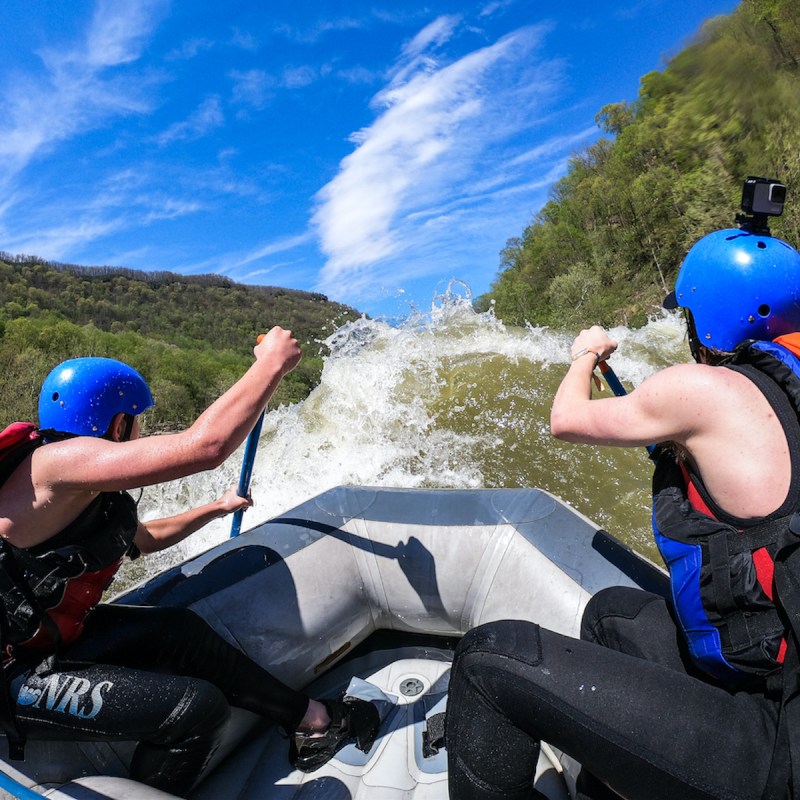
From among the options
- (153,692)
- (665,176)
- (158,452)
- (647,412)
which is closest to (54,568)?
(153,692)

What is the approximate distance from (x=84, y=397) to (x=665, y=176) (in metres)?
35.1

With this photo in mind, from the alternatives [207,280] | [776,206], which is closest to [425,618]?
[776,206]

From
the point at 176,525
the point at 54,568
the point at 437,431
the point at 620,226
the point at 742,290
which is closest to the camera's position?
the point at 742,290

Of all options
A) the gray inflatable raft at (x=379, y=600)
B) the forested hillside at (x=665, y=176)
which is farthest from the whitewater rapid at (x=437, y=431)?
the forested hillside at (x=665, y=176)

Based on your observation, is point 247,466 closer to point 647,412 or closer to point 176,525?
point 176,525

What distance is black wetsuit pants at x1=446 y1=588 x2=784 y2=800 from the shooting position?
3.80ft

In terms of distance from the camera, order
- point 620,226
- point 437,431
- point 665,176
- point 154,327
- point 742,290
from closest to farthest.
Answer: point 742,290, point 437,431, point 665,176, point 620,226, point 154,327

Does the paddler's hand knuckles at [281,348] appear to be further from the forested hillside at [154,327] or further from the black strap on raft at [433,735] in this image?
the forested hillside at [154,327]

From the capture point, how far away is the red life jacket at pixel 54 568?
5.44 feet

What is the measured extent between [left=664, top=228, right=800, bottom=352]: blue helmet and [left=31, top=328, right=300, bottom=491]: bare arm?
124 centimetres

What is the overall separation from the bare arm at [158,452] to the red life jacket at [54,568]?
5.8 inches

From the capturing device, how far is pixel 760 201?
60.6 inches

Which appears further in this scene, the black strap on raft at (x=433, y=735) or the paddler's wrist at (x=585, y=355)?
the black strap on raft at (x=433, y=735)

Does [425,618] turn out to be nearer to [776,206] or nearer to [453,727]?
[453,727]
